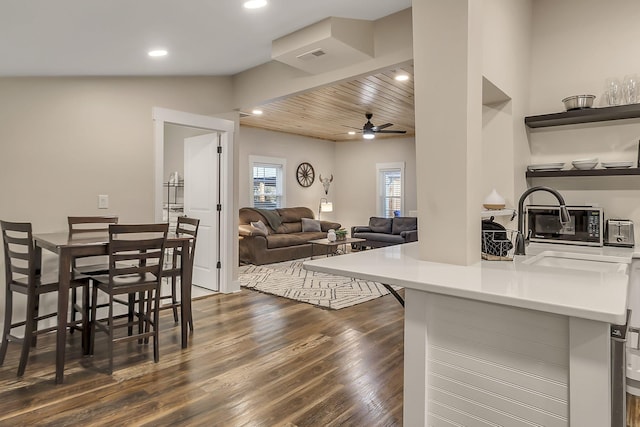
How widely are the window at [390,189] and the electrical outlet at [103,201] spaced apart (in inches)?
A: 264

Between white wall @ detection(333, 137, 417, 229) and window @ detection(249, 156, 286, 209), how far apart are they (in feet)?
6.44

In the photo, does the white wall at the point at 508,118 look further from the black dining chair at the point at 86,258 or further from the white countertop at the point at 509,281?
the black dining chair at the point at 86,258

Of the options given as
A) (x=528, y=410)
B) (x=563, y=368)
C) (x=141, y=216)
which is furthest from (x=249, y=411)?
(x=141, y=216)

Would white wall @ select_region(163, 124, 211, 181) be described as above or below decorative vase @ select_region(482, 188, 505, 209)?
above

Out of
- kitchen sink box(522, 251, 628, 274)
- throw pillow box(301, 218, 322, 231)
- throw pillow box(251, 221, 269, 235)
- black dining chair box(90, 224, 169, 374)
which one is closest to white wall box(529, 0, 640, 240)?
kitchen sink box(522, 251, 628, 274)

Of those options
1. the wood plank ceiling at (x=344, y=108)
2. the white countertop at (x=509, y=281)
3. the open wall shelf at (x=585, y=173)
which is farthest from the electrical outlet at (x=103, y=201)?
the open wall shelf at (x=585, y=173)

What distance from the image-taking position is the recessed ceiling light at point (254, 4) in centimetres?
265

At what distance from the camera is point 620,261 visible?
2.07 metres

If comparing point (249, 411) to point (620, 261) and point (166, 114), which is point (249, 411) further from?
point (166, 114)

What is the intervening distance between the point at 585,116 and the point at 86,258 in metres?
4.31

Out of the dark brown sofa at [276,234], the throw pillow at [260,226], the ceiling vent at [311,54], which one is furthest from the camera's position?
the throw pillow at [260,226]

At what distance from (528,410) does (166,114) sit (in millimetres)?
4061

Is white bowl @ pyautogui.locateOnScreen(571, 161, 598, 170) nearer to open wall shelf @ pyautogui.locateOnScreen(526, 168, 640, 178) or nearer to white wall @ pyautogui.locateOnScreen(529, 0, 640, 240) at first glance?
open wall shelf @ pyautogui.locateOnScreen(526, 168, 640, 178)

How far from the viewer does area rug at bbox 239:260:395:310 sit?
4531 millimetres
